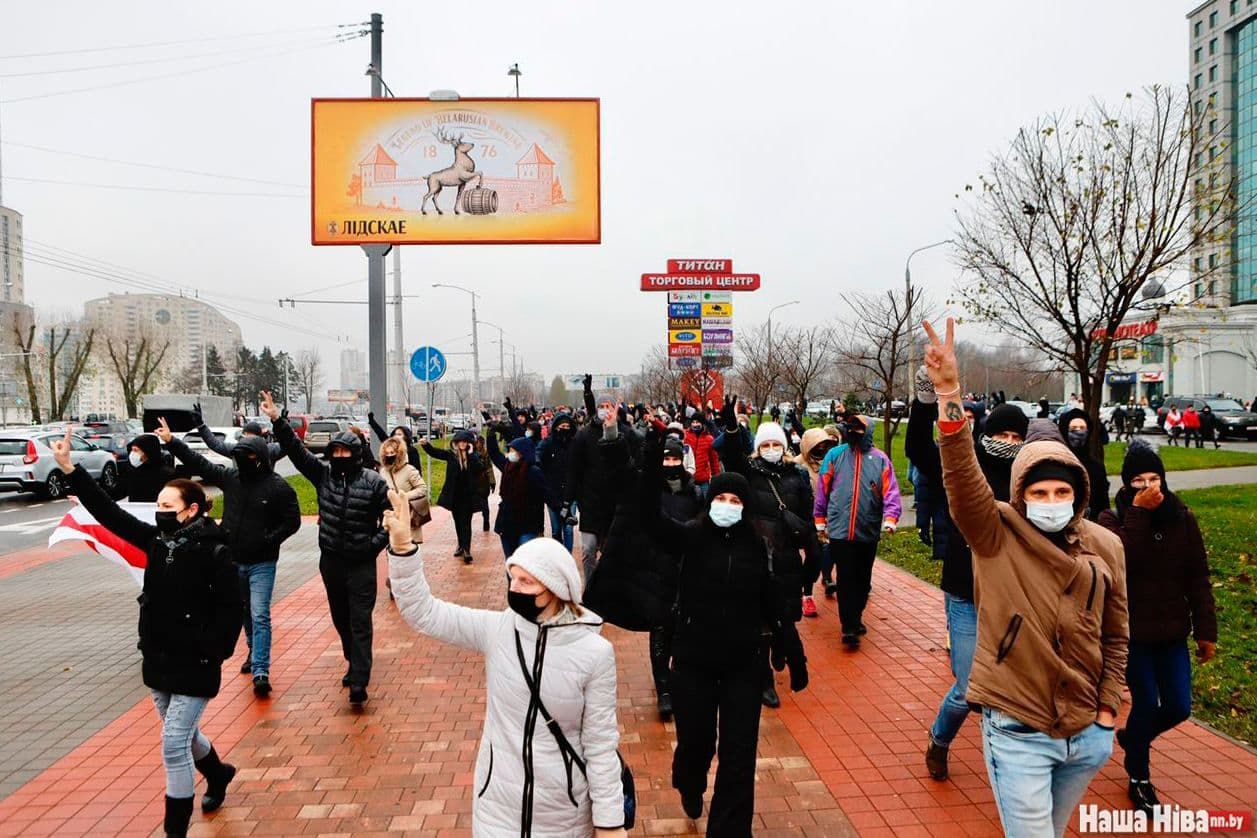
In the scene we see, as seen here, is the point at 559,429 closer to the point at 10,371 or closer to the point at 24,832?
the point at 24,832

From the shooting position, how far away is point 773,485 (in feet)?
17.3

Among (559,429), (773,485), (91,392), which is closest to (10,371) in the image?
(91,392)

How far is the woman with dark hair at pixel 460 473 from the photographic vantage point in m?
10.3

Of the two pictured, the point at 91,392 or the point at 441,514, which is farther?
the point at 91,392

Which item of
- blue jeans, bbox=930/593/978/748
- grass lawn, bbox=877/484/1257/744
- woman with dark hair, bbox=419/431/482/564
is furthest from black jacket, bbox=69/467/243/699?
woman with dark hair, bbox=419/431/482/564

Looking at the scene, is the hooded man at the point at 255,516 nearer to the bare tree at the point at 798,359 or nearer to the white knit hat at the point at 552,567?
the white knit hat at the point at 552,567

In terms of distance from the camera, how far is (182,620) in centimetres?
383

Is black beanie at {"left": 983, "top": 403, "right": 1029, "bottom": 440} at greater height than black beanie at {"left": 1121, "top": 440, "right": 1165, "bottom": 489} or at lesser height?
greater

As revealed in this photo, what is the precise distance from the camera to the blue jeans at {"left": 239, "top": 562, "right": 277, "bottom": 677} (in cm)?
607

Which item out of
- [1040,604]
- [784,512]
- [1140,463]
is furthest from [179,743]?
[1140,463]

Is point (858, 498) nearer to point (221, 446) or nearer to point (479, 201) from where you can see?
point (221, 446)

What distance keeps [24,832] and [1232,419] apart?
122ft

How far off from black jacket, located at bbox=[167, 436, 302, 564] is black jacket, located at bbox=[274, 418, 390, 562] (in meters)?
0.29

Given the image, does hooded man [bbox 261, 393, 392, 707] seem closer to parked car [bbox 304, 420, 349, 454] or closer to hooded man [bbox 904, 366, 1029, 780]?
hooded man [bbox 904, 366, 1029, 780]
